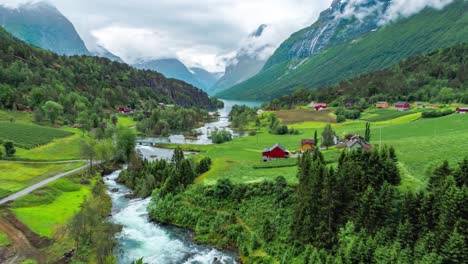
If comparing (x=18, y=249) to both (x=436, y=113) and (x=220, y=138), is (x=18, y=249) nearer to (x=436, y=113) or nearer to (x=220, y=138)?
(x=220, y=138)

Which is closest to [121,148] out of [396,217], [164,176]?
[164,176]

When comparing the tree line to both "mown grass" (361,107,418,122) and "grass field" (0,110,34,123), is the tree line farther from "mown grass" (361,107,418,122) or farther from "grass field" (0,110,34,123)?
"grass field" (0,110,34,123)

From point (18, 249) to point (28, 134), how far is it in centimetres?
8413

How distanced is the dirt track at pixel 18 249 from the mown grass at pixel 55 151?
164ft

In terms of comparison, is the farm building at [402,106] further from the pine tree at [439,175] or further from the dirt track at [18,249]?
the dirt track at [18,249]

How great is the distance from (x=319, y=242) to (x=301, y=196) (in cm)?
722

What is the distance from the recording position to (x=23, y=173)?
90.9 meters

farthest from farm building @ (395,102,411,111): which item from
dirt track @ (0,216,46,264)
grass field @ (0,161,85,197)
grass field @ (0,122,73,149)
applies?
dirt track @ (0,216,46,264)

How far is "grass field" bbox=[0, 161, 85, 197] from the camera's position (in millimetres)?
80262

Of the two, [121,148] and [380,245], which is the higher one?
[121,148]

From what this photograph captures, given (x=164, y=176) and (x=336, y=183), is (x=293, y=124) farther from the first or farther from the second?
(x=336, y=183)

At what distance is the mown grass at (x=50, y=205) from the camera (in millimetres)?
63703

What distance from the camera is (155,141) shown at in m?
171

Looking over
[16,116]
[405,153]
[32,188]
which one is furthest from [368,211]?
[16,116]
